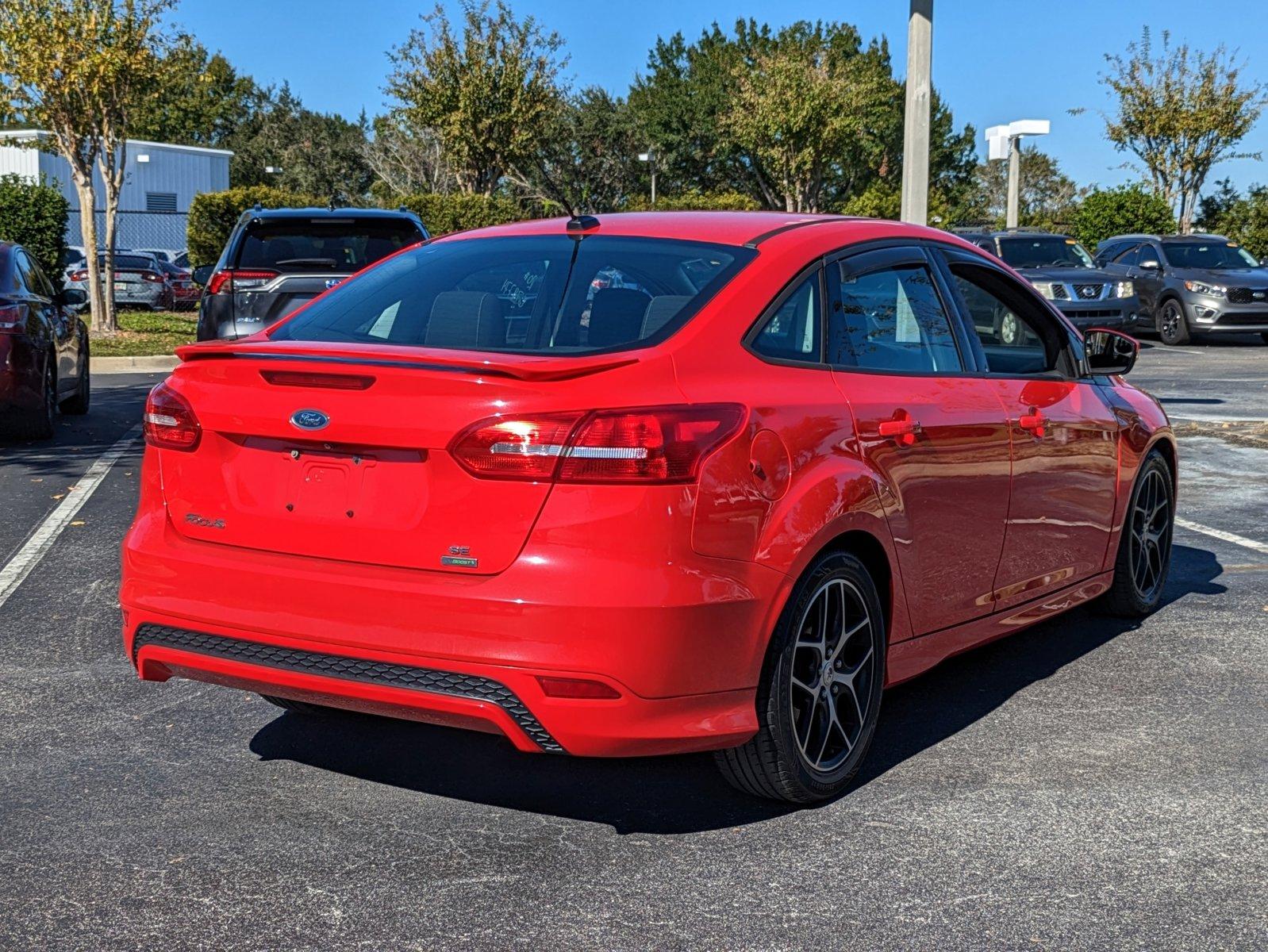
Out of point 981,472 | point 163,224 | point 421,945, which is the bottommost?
point 421,945

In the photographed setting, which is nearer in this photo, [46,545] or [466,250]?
[466,250]

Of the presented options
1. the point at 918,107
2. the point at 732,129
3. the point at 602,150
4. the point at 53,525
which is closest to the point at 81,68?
the point at 918,107

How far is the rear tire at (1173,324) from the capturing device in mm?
25609

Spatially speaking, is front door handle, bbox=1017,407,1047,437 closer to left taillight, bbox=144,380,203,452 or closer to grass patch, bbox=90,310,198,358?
left taillight, bbox=144,380,203,452

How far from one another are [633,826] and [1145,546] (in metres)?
3.32

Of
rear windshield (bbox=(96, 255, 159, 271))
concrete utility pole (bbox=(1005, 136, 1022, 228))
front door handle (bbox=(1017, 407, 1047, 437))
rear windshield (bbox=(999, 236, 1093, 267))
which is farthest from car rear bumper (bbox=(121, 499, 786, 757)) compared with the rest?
rear windshield (bbox=(96, 255, 159, 271))

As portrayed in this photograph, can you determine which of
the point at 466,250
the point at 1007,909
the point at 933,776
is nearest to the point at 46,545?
the point at 466,250

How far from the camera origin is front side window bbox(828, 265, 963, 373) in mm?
4727

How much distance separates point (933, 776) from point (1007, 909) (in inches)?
39.2

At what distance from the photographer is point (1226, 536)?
880 centimetres

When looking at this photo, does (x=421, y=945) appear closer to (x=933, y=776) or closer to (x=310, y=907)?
(x=310, y=907)

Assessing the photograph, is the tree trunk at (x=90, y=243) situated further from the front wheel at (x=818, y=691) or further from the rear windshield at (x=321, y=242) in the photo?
the front wheel at (x=818, y=691)

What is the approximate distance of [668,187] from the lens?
8556 centimetres

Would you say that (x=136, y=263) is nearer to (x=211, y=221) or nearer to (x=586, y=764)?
(x=211, y=221)
